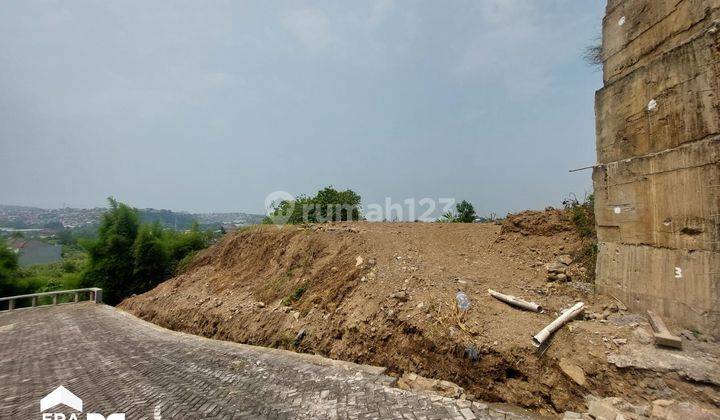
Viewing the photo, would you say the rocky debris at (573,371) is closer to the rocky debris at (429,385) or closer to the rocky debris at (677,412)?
the rocky debris at (677,412)

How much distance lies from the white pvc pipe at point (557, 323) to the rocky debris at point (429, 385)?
1.30 meters

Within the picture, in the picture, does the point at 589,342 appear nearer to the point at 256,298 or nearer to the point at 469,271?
the point at 469,271

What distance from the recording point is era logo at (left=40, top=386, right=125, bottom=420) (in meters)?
4.35

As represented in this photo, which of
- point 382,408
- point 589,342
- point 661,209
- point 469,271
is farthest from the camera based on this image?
point 469,271

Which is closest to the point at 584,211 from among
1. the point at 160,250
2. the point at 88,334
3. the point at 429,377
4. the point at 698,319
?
the point at 698,319

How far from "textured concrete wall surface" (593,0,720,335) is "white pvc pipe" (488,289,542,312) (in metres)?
1.41

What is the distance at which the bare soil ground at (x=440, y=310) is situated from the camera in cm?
423

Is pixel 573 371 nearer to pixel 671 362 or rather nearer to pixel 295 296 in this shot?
pixel 671 362

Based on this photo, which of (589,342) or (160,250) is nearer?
(589,342)

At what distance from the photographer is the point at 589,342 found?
14.6 feet

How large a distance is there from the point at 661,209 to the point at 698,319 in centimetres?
158

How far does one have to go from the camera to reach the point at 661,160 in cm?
486

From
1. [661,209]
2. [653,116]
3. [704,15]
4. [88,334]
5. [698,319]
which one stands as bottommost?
[88,334]

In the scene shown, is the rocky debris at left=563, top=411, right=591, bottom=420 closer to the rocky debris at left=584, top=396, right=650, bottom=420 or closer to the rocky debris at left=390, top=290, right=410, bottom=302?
the rocky debris at left=584, top=396, right=650, bottom=420
